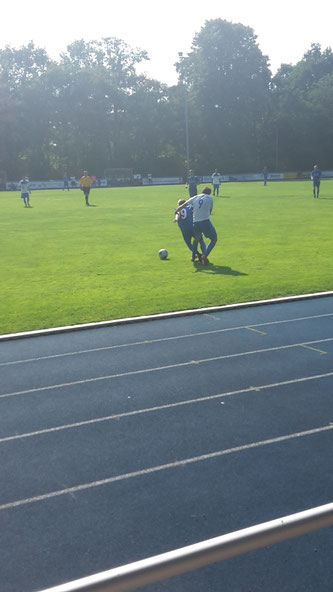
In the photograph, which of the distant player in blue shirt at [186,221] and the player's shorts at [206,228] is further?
the distant player in blue shirt at [186,221]

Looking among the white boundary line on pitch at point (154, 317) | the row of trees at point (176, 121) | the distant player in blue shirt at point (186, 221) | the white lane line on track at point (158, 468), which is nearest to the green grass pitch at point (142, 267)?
the white boundary line on pitch at point (154, 317)

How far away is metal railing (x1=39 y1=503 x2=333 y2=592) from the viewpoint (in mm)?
1856

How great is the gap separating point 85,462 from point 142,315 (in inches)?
192

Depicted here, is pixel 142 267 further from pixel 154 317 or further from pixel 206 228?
pixel 154 317

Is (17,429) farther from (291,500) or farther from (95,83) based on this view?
(95,83)

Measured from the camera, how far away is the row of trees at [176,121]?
280 feet

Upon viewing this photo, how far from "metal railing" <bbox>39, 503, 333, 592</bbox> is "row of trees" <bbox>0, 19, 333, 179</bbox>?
83310 mm

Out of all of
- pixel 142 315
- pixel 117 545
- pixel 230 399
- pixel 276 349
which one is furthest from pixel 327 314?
pixel 117 545

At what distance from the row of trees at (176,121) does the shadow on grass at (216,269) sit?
233ft

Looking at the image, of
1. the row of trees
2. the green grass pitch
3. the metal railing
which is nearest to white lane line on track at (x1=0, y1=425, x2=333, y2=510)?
the metal railing

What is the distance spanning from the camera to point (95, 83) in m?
85.9

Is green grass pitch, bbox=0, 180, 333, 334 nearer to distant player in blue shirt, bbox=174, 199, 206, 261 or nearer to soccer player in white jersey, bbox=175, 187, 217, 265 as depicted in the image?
distant player in blue shirt, bbox=174, 199, 206, 261

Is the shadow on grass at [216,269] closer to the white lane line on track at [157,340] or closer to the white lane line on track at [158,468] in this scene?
the white lane line on track at [157,340]

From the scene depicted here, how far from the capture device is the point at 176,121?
8644 centimetres
